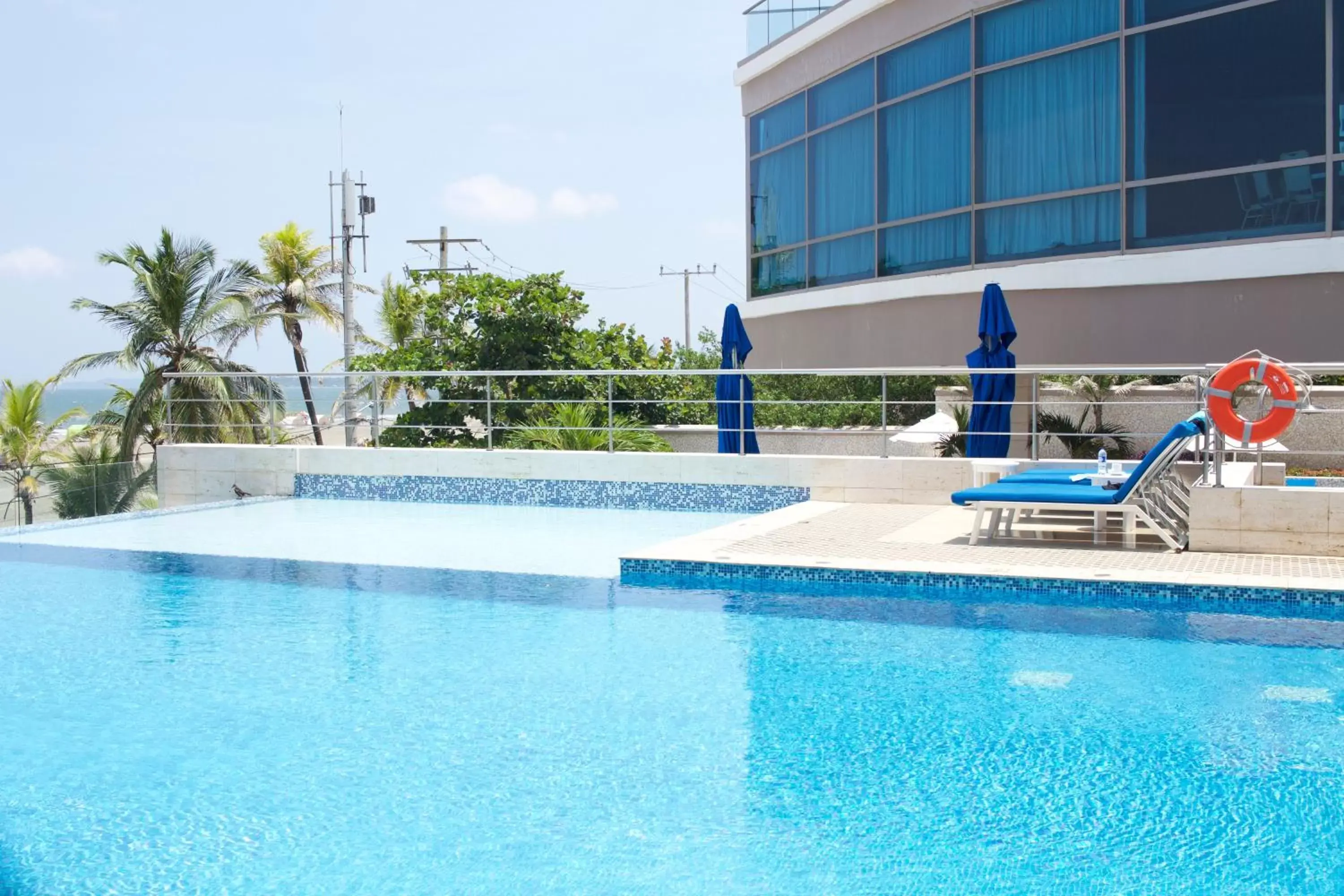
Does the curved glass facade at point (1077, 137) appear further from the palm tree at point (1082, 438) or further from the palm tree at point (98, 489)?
the palm tree at point (98, 489)

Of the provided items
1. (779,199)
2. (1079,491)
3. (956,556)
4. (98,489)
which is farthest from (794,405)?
(956,556)

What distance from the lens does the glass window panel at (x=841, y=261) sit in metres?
16.4

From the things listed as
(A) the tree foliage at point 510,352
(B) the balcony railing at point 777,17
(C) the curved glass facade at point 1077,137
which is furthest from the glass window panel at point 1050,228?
(A) the tree foliage at point 510,352

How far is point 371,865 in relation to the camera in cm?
403

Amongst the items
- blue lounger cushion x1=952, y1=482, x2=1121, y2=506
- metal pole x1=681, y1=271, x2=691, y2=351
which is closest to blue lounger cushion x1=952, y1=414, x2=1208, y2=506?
blue lounger cushion x1=952, y1=482, x2=1121, y2=506

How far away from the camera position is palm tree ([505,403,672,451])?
14.3 m

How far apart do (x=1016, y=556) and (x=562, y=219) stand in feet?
157

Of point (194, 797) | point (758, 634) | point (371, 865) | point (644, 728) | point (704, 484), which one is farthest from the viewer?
point (704, 484)

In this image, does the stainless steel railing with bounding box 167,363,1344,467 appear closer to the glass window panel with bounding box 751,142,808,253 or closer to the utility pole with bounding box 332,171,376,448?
the glass window panel with bounding box 751,142,808,253

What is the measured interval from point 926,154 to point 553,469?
6.18 metres

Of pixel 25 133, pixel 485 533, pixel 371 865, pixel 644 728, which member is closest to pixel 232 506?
pixel 485 533

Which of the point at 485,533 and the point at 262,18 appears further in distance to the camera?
the point at 262,18

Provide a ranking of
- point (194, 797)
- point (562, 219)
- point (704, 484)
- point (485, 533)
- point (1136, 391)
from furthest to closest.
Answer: point (562, 219) → point (1136, 391) → point (704, 484) → point (485, 533) → point (194, 797)

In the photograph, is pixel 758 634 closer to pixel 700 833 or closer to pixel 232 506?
pixel 700 833
